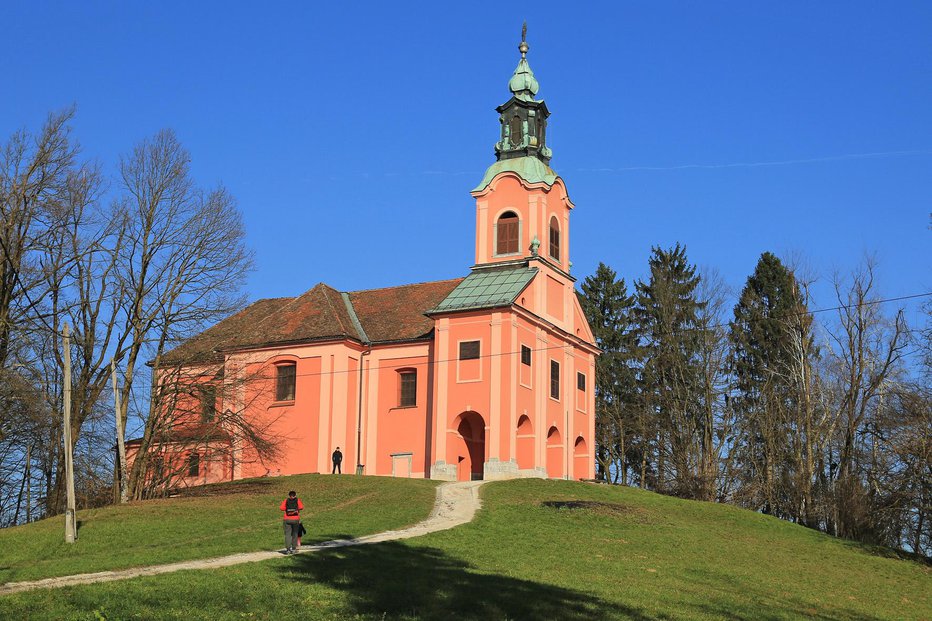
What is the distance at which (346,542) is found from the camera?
25000mm

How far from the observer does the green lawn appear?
22.9m

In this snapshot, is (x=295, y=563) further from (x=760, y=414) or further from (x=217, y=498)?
(x=760, y=414)

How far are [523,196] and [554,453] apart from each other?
11.5 meters

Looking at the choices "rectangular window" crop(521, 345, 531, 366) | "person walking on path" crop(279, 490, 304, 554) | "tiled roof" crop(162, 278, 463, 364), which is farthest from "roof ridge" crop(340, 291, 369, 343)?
"person walking on path" crop(279, 490, 304, 554)

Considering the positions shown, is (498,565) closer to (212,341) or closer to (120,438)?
(120,438)

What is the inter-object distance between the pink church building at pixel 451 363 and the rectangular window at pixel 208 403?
354 millimetres

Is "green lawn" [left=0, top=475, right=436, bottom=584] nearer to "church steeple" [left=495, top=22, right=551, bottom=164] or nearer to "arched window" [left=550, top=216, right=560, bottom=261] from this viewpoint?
"arched window" [left=550, top=216, right=560, bottom=261]

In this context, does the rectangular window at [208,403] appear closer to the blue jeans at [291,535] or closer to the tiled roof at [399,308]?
the tiled roof at [399,308]

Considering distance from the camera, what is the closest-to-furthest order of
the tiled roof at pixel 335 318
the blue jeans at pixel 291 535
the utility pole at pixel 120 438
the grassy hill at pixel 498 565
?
the grassy hill at pixel 498 565 → the blue jeans at pixel 291 535 → the utility pole at pixel 120 438 → the tiled roof at pixel 335 318

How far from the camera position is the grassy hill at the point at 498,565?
17391mm

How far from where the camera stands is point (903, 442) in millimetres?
33531

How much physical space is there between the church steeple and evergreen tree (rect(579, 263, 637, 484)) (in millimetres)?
16159

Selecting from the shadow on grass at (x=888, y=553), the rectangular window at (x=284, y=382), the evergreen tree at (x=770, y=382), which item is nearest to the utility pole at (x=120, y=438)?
the rectangular window at (x=284, y=382)

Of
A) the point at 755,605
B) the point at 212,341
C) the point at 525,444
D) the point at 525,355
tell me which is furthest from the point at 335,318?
the point at 755,605
